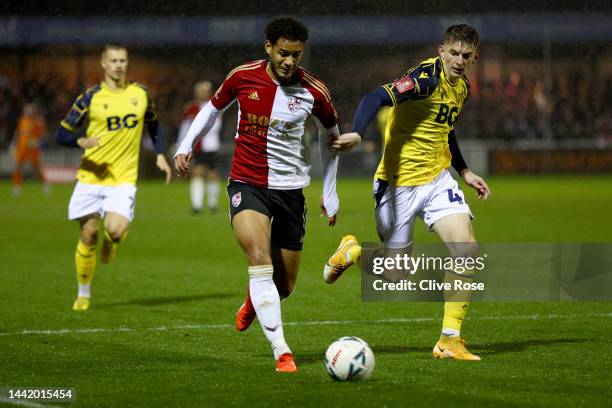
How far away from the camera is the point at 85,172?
34.7 ft

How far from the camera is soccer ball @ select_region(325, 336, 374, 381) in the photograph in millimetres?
6539

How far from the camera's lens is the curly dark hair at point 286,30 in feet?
22.9

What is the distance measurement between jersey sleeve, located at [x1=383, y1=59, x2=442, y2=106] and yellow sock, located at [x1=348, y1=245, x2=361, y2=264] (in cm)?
152

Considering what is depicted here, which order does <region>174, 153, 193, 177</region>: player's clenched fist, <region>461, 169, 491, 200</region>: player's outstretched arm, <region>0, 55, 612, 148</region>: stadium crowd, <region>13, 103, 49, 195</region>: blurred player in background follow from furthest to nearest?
<region>0, 55, 612, 148</region>: stadium crowd → <region>13, 103, 49, 195</region>: blurred player in background → <region>461, 169, 491, 200</region>: player's outstretched arm → <region>174, 153, 193, 177</region>: player's clenched fist

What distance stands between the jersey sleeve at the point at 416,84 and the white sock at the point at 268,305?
1.52 metres

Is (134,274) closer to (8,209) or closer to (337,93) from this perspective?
(8,209)

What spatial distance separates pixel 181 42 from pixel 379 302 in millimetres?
24163

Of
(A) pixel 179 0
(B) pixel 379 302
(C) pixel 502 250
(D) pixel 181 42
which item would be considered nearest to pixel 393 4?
(A) pixel 179 0

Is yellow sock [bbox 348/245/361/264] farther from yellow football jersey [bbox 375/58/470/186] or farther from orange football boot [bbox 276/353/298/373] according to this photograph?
orange football boot [bbox 276/353/298/373]

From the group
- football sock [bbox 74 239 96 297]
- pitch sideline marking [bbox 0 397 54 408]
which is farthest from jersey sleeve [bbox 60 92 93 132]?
pitch sideline marking [bbox 0 397 54 408]

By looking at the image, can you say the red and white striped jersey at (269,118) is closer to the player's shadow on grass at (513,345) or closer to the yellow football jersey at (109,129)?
the player's shadow on grass at (513,345)

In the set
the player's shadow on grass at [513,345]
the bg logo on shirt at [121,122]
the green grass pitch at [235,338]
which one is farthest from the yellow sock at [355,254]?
the bg logo on shirt at [121,122]

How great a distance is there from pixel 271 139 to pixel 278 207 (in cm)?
44

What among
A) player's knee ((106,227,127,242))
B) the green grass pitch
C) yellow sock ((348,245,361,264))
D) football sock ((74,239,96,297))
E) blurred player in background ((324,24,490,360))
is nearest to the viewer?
the green grass pitch
